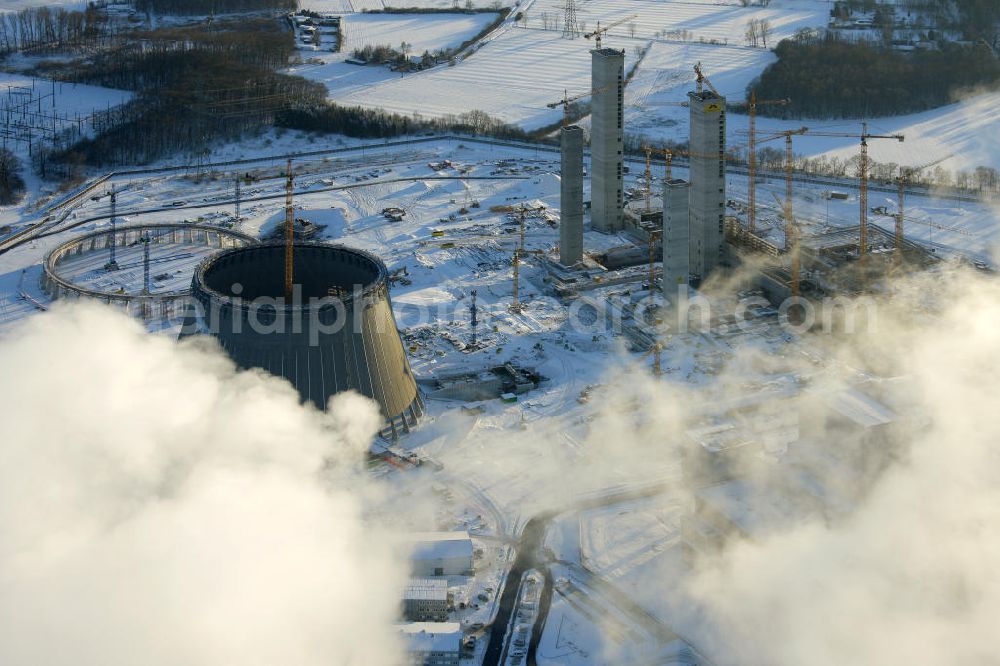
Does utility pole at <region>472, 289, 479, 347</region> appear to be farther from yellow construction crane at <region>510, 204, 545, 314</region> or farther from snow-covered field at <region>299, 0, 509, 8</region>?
snow-covered field at <region>299, 0, 509, 8</region>

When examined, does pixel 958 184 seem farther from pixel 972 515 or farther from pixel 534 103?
pixel 972 515

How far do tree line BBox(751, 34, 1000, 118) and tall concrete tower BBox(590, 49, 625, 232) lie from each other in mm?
31554

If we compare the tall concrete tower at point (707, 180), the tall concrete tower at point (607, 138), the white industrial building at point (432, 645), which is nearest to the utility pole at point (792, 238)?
the tall concrete tower at point (707, 180)

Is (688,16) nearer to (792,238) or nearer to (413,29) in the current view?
(413,29)

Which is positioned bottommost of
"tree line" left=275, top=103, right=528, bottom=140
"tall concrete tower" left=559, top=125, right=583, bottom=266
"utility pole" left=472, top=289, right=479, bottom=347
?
"utility pole" left=472, top=289, right=479, bottom=347

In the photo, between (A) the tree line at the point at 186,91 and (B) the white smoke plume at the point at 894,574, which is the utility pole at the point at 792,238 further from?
(A) the tree line at the point at 186,91

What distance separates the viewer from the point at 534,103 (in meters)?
109

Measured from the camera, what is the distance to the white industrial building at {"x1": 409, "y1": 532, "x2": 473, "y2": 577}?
43500mm

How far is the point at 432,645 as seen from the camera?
129 ft

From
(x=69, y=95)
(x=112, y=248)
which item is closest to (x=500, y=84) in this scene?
(x=69, y=95)

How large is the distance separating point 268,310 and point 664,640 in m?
18.7

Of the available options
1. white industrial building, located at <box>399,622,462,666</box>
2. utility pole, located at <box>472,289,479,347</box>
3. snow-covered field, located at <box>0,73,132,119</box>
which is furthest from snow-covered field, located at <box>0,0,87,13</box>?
white industrial building, located at <box>399,622,462,666</box>

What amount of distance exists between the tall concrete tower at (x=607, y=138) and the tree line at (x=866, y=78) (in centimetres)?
3155

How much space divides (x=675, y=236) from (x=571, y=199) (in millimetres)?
8270
